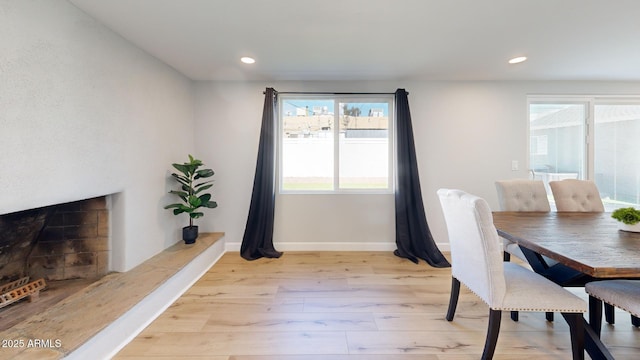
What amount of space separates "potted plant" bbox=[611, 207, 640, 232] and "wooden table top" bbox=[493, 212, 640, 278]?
0.15ft

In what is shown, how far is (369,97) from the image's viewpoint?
3.43 m

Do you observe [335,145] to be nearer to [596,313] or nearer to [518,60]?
[518,60]

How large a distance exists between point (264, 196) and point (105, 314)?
186 cm

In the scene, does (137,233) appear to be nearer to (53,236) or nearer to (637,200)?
(53,236)

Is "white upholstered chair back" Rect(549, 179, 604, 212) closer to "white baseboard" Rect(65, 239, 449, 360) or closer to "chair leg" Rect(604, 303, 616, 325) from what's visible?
"chair leg" Rect(604, 303, 616, 325)

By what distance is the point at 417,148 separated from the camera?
342 cm

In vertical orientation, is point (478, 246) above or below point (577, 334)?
above

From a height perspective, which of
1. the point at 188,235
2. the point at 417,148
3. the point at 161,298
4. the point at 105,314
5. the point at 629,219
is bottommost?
the point at 161,298

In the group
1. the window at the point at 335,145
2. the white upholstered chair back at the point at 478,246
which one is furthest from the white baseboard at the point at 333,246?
the white upholstered chair back at the point at 478,246

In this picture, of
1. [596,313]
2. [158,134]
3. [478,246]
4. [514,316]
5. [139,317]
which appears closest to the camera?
[478,246]

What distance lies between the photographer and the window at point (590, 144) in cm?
341

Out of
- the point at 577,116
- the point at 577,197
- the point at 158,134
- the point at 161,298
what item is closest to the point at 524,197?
the point at 577,197

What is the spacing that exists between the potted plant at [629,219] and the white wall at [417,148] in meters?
1.71

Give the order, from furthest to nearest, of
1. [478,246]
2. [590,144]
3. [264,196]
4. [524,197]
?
1. [590,144]
2. [264,196]
3. [524,197]
4. [478,246]
